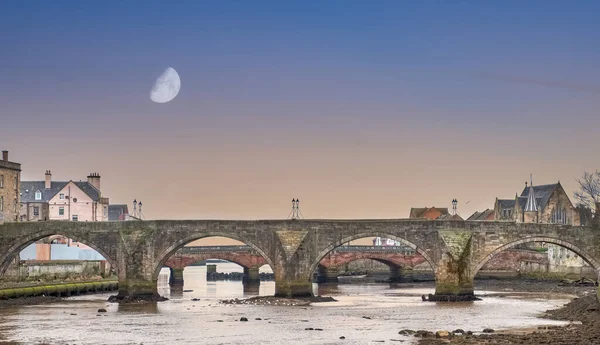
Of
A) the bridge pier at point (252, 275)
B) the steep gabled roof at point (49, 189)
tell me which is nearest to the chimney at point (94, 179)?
the steep gabled roof at point (49, 189)

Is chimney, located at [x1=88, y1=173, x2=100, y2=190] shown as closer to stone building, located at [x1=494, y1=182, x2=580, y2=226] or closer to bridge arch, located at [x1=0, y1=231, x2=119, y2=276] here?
bridge arch, located at [x1=0, y1=231, x2=119, y2=276]

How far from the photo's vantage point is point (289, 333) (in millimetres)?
48875

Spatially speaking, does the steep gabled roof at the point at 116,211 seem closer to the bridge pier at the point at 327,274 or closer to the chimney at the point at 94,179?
the chimney at the point at 94,179

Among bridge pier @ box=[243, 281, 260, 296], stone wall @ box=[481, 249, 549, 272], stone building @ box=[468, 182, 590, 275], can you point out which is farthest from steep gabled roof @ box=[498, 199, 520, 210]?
bridge pier @ box=[243, 281, 260, 296]

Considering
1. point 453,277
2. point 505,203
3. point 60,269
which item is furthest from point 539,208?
point 60,269

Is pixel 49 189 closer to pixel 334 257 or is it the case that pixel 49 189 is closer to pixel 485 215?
pixel 334 257

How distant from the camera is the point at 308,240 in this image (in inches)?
2913

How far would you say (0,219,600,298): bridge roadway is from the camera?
239 feet

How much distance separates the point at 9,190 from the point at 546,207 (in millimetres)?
78525

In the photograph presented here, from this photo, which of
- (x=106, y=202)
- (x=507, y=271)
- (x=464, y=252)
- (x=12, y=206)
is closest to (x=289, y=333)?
(x=464, y=252)

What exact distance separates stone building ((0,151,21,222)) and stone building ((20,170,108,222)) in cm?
3198

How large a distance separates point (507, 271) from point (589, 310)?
5720 centimetres

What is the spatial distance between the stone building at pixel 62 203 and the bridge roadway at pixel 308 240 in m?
50.5

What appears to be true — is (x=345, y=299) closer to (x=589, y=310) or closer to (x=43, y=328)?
(x=589, y=310)
